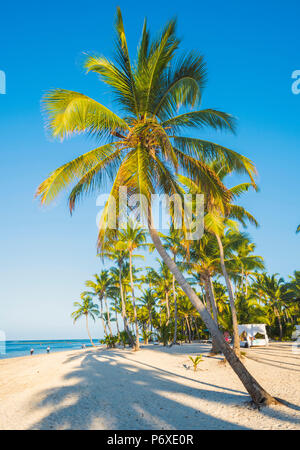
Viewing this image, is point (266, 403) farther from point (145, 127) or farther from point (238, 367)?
point (145, 127)

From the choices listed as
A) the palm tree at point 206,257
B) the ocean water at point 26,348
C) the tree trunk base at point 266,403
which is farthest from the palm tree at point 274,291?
the ocean water at point 26,348

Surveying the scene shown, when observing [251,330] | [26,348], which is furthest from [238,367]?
[26,348]

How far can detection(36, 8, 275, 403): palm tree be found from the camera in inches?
269

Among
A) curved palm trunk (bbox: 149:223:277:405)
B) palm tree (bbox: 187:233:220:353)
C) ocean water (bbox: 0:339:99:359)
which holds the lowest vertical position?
ocean water (bbox: 0:339:99:359)

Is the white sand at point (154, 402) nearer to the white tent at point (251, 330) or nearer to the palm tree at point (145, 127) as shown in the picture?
the palm tree at point (145, 127)

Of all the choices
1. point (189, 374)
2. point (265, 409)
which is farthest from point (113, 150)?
point (189, 374)

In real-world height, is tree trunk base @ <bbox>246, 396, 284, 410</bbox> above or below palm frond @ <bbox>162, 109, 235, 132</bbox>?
below

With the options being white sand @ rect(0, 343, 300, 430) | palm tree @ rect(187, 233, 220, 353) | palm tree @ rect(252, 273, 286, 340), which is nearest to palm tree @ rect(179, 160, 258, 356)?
palm tree @ rect(187, 233, 220, 353)

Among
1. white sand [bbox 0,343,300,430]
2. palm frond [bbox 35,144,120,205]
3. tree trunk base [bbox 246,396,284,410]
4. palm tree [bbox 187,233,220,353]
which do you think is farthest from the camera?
palm tree [bbox 187,233,220,353]

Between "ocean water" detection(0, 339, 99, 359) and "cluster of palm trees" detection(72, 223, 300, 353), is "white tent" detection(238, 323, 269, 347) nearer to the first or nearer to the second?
"cluster of palm trees" detection(72, 223, 300, 353)

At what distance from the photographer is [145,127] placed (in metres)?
7.13

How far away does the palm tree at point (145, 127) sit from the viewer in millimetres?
6820

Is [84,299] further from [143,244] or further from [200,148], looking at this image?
[200,148]
